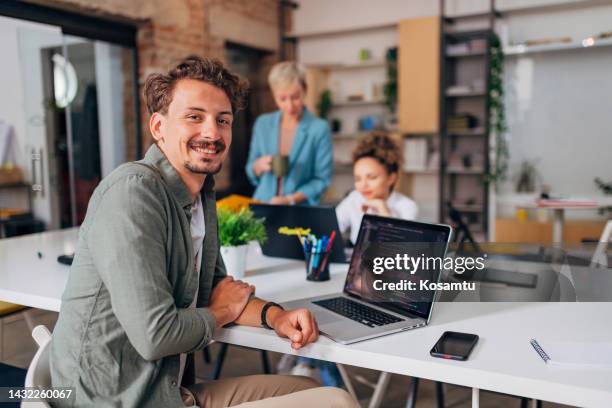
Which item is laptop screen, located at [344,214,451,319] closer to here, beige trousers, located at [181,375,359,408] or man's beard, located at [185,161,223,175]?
beige trousers, located at [181,375,359,408]

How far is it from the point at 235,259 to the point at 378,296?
57cm

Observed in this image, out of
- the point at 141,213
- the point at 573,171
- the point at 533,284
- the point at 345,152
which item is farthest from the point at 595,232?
the point at 141,213

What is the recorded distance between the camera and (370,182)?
247 cm

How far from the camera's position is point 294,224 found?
6.89 feet

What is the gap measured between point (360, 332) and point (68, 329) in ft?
2.14

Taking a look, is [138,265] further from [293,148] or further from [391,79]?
[391,79]

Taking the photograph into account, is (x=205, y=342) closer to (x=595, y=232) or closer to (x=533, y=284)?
(x=533, y=284)

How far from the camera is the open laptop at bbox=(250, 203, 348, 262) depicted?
79.4 inches

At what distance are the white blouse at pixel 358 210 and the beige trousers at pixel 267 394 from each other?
108cm

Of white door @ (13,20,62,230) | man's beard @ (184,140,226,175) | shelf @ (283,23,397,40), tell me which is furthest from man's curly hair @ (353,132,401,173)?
shelf @ (283,23,397,40)

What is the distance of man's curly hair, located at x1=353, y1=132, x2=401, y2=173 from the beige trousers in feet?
4.11

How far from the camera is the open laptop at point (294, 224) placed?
2.02 m

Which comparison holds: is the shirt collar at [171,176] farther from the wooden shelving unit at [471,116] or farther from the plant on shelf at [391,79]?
the plant on shelf at [391,79]

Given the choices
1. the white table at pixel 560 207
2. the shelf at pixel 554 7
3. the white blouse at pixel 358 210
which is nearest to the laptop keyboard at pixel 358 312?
the white blouse at pixel 358 210
